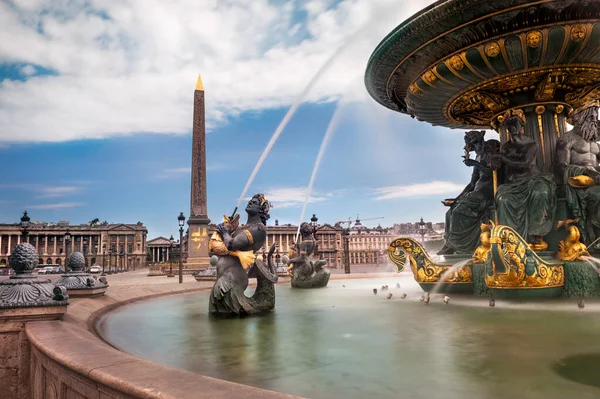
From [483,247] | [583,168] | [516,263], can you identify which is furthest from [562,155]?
[516,263]

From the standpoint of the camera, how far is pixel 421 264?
323 inches

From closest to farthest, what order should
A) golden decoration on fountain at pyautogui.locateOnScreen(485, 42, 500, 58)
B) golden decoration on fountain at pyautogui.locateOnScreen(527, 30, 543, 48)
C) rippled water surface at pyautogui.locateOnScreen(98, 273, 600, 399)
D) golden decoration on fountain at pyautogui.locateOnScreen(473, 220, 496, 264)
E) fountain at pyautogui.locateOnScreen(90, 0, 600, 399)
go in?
rippled water surface at pyautogui.locateOnScreen(98, 273, 600, 399) < fountain at pyautogui.locateOnScreen(90, 0, 600, 399) < golden decoration on fountain at pyautogui.locateOnScreen(527, 30, 543, 48) < golden decoration on fountain at pyautogui.locateOnScreen(485, 42, 500, 58) < golden decoration on fountain at pyautogui.locateOnScreen(473, 220, 496, 264)

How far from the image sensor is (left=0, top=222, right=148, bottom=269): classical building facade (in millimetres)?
115750

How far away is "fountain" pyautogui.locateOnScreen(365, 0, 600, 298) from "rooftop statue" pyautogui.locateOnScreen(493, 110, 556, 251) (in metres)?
0.02

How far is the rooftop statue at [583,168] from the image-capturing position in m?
7.00

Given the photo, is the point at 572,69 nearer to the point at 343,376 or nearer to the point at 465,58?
the point at 465,58

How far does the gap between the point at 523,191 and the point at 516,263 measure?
1567 mm

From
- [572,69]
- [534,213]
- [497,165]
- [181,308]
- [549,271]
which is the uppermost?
[572,69]

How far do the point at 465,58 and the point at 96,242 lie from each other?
130517 mm

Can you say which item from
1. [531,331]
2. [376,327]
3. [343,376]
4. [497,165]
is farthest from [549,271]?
[343,376]

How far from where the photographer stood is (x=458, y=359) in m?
3.21

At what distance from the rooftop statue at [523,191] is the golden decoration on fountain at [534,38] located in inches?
49.6

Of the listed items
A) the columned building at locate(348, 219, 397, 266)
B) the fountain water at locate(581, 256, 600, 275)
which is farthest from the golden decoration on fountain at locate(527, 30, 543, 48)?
the columned building at locate(348, 219, 397, 266)

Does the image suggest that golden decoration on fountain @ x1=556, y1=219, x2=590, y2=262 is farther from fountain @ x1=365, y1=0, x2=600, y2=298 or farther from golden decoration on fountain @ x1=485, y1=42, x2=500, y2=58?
golden decoration on fountain @ x1=485, y1=42, x2=500, y2=58
